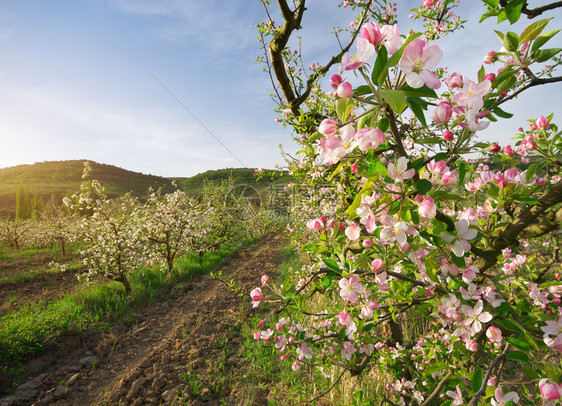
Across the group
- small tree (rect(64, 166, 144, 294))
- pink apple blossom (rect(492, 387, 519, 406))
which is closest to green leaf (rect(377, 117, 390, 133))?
pink apple blossom (rect(492, 387, 519, 406))

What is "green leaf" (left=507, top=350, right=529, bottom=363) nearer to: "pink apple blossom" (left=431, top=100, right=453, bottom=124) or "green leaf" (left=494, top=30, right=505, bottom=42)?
"pink apple blossom" (left=431, top=100, right=453, bottom=124)

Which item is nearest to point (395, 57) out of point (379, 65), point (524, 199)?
point (379, 65)

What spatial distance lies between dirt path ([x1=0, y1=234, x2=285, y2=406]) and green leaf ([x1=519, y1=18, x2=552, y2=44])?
139 inches

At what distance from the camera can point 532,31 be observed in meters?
0.94

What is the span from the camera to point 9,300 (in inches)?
242

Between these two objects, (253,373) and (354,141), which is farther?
(253,373)

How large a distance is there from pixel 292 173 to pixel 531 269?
2.53 meters

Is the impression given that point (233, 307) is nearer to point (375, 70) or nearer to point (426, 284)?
point (426, 284)

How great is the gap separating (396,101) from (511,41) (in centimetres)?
76

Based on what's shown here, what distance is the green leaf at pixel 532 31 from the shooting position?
36.3 inches

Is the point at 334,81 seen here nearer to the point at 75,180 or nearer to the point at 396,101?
the point at 396,101

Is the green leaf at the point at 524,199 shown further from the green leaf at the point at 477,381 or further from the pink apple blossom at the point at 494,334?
the green leaf at the point at 477,381

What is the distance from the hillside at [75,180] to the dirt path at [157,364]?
32677 millimetres

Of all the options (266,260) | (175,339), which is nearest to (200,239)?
(266,260)
